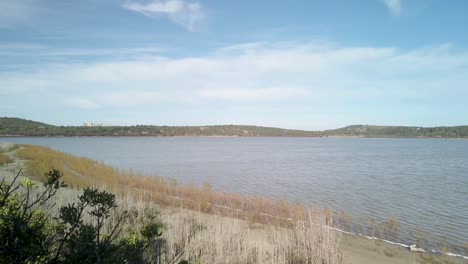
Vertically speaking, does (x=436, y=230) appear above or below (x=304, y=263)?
below

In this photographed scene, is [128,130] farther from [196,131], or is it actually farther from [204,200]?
[204,200]

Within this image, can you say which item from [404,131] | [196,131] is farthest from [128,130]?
[404,131]

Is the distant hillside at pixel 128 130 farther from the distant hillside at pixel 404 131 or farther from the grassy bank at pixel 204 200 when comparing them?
the grassy bank at pixel 204 200

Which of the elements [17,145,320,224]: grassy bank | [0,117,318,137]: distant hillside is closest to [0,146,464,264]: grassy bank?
[17,145,320,224]: grassy bank

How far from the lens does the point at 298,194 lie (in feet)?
66.8

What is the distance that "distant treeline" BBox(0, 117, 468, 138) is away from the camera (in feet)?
449

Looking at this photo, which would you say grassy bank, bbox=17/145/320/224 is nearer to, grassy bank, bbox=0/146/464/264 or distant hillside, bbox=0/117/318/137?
grassy bank, bbox=0/146/464/264

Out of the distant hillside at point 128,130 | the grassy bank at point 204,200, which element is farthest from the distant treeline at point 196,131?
the grassy bank at point 204,200

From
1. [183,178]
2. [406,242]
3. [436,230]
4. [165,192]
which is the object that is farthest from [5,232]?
[183,178]

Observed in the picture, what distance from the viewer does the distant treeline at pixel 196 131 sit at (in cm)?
13700

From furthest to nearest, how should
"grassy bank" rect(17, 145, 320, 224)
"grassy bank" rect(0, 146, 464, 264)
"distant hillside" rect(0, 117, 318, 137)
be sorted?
"distant hillside" rect(0, 117, 318, 137)
"grassy bank" rect(17, 145, 320, 224)
"grassy bank" rect(0, 146, 464, 264)

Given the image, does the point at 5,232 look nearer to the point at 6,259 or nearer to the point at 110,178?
the point at 6,259

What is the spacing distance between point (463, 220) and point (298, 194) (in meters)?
8.16

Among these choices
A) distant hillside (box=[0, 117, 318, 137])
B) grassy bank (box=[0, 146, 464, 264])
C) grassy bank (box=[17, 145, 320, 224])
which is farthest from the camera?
distant hillside (box=[0, 117, 318, 137])
